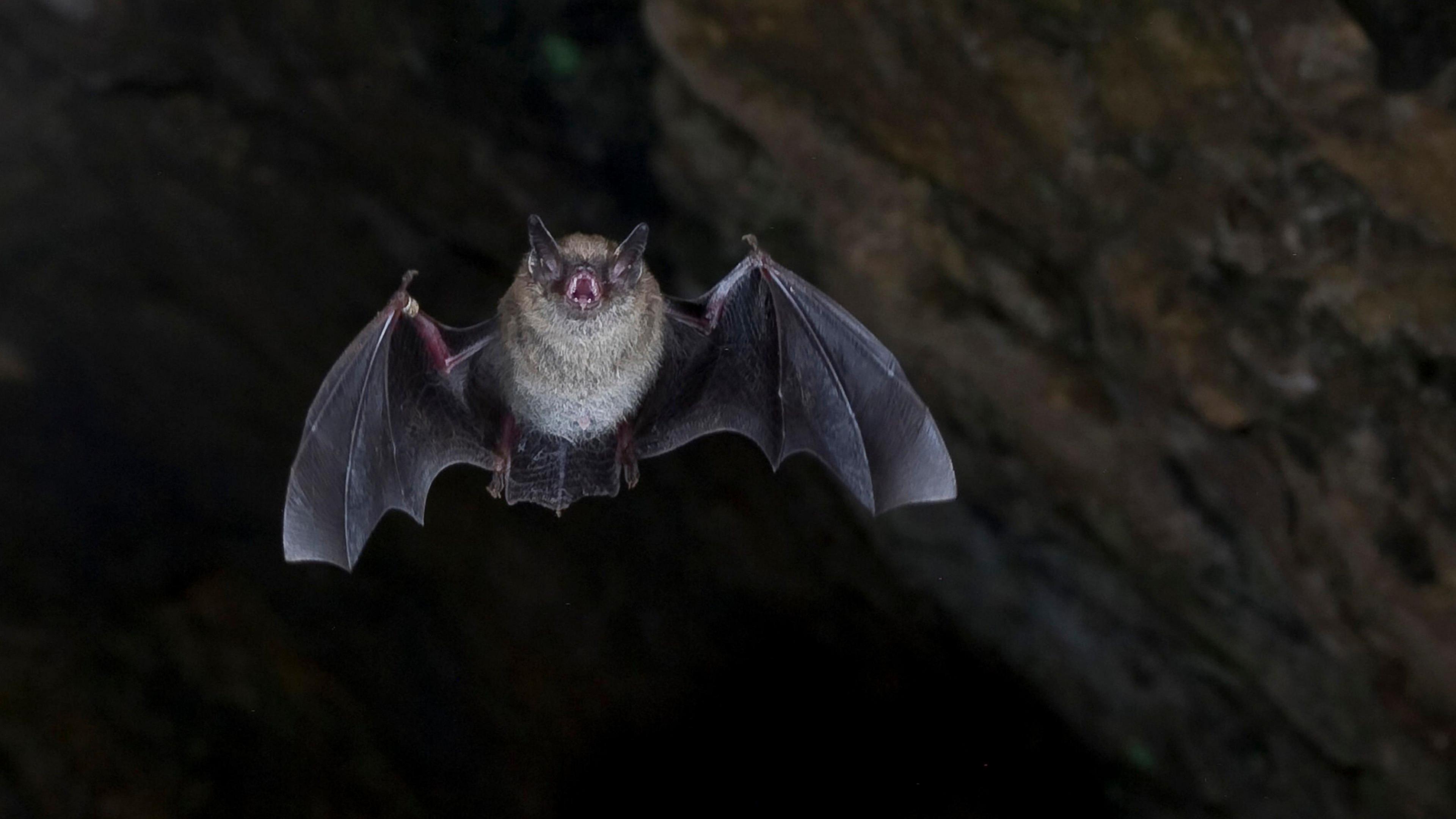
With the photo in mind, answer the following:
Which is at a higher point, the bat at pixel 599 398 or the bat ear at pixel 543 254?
the bat ear at pixel 543 254

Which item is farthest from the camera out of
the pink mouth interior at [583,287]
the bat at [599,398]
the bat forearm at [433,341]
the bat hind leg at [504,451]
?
the bat hind leg at [504,451]

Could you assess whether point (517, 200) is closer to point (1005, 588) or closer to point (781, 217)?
point (781, 217)

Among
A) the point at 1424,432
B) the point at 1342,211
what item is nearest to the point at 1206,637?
the point at 1424,432

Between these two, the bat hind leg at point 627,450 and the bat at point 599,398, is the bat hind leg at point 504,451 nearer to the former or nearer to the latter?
the bat at point 599,398

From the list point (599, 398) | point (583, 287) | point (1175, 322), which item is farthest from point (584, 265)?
point (1175, 322)

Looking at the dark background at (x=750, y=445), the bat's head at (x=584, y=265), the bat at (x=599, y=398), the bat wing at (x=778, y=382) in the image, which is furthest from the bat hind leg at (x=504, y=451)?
the dark background at (x=750, y=445)

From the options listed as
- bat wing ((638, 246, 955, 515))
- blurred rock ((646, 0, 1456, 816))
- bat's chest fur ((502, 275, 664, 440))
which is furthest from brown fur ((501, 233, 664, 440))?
blurred rock ((646, 0, 1456, 816))
